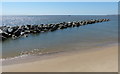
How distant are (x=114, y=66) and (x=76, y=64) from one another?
1746mm

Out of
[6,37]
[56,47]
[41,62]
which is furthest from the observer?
[6,37]

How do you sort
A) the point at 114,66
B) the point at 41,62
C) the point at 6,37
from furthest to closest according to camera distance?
the point at 6,37 → the point at 41,62 → the point at 114,66

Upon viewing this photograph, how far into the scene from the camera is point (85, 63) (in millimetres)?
9898

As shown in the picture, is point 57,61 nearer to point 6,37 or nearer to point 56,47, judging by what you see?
point 56,47

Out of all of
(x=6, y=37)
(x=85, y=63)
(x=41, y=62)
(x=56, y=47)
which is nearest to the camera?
(x=85, y=63)

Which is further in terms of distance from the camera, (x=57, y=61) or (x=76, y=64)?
(x=57, y=61)

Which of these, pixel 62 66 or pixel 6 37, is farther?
pixel 6 37

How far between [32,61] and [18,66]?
1.12 m

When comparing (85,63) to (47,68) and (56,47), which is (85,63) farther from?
(56,47)

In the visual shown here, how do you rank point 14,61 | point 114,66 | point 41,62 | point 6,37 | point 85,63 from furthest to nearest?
1. point 6,37
2. point 14,61
3. point 41,62
4. point 85,63
5. point 114,66

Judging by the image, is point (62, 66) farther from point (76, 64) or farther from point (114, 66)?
point (114, 66)

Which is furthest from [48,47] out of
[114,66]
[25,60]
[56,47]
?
[114,66]

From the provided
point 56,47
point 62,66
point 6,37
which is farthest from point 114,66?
point 6,37

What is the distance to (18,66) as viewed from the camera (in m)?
10.1
